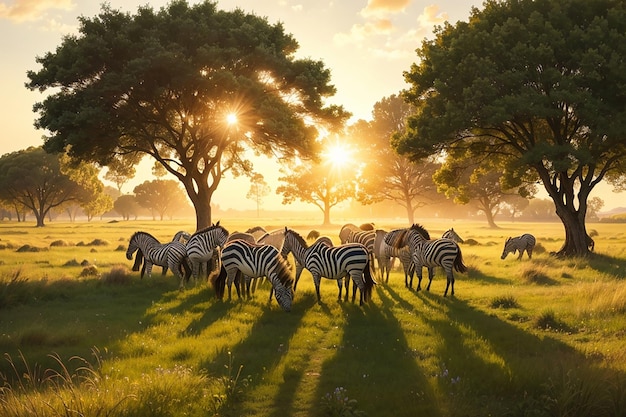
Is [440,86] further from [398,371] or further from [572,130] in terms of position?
[398,371]

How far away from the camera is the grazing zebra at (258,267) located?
14352mm

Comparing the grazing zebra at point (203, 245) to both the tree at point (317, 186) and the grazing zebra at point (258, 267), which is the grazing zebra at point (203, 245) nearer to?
the grazing zebra at point (258, 267)

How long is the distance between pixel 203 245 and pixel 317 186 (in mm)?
66846

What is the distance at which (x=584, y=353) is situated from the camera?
9586 mm

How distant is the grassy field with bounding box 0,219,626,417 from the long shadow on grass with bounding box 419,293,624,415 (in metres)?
0.04

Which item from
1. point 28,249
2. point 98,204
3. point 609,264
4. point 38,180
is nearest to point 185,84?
point 28,249

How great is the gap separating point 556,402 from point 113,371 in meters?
8.10

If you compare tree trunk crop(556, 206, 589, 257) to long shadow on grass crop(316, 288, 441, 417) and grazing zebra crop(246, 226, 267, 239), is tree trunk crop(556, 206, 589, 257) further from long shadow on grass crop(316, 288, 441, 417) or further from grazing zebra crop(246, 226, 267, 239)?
long shadow on grass crop(316, 288, 441, 417)

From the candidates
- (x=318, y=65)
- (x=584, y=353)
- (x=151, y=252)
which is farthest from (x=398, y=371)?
(x=318, y=65)

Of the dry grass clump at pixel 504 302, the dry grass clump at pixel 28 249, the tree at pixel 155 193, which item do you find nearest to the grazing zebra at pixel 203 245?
the dry grass clump at pixel 504 302

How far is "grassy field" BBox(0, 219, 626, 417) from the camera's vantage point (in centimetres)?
692

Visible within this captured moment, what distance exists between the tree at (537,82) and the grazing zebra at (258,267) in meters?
16.2

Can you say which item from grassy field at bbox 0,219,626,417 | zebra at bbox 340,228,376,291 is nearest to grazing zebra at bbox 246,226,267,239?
→ zebra at bbox 340,228,376,291

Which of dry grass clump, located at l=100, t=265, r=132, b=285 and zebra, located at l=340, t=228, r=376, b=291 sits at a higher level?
zebra, located at l=340, t=228, r=376, b=291
